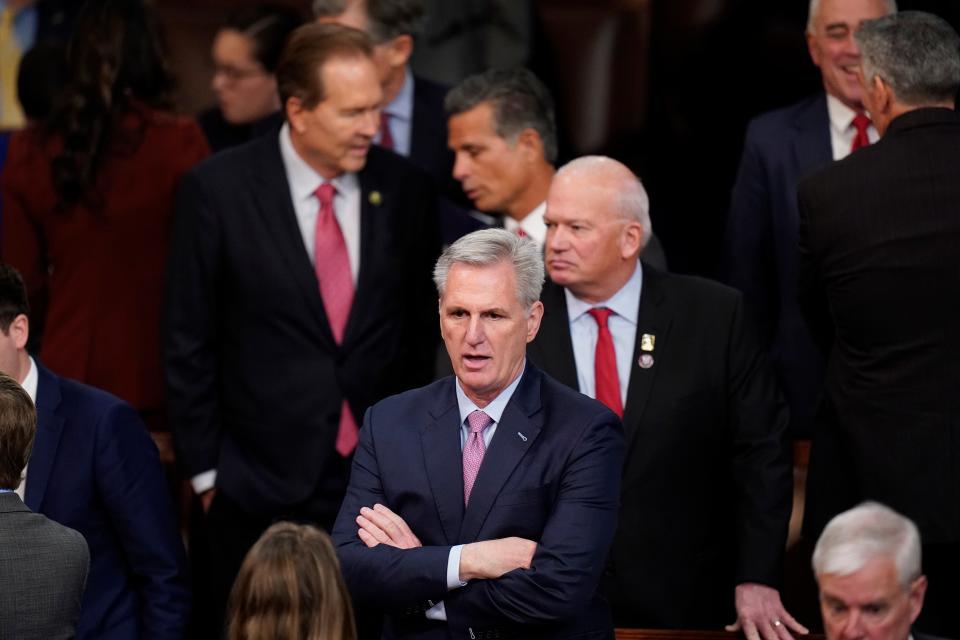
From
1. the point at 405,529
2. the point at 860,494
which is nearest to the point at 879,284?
the point at 860,494

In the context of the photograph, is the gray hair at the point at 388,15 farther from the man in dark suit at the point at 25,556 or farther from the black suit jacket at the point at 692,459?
the man in dark suit at the point at 25,556

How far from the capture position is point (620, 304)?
14.2ft

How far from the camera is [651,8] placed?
278 inches

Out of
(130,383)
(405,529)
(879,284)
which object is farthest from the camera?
(130,383)

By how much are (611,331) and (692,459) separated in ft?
1.31

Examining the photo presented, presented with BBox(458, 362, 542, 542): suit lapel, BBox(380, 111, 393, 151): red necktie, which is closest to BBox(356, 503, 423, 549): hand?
BBox(458, 362, 542, 542): suit lapel

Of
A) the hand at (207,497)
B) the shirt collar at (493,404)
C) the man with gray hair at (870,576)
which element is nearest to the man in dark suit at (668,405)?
the shirt collar at (493,404)

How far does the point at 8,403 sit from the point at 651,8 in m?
4.51

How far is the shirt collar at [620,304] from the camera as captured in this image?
170 inches

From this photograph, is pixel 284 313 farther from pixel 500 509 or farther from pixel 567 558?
pixel 567 558

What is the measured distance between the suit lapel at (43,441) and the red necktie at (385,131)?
1.99 meters

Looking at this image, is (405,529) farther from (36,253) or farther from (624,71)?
(624,71)

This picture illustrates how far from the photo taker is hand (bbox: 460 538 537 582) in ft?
11.0

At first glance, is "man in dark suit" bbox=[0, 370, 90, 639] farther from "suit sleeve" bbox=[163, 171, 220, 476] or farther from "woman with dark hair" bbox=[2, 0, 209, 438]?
"woman with dark hair" bbox=[2, 0, 209, 438]
